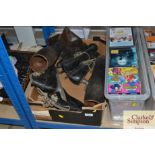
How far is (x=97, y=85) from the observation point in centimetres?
122

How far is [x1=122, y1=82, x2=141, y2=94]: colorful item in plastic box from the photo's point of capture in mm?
1068

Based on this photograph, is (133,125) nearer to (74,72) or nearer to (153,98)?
(153,98)

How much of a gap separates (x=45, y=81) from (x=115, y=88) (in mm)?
384

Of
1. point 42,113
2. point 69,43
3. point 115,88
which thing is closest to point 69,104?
point 42,113

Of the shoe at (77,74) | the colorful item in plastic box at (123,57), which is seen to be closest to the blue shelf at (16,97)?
the shoe at (77,74)

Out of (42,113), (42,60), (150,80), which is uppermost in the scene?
(42,60)

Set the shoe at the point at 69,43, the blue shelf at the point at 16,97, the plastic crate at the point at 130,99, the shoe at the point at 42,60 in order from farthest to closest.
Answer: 1. the shoe at the point at 69,43
2. the shoe at the point at 42,60
3. the plastic crate at the point at 130,99
4. the blue shelf at the point at 16,97

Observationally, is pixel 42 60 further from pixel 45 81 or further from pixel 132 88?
pixel 132 88

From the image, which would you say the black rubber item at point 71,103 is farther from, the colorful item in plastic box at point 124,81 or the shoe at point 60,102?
the colorful item in plastic box at point 124,81

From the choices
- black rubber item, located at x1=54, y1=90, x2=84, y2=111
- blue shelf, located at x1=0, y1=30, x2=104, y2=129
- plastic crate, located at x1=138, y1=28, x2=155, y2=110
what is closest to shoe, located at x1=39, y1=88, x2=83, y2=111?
black rubber item, located at x1=54, y1=90, x2=84, y2=111

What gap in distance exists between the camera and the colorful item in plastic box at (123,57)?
1192 mm

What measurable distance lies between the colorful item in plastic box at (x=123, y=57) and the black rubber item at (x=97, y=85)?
0.33ft

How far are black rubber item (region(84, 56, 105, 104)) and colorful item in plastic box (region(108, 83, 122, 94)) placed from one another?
0.33 ft
